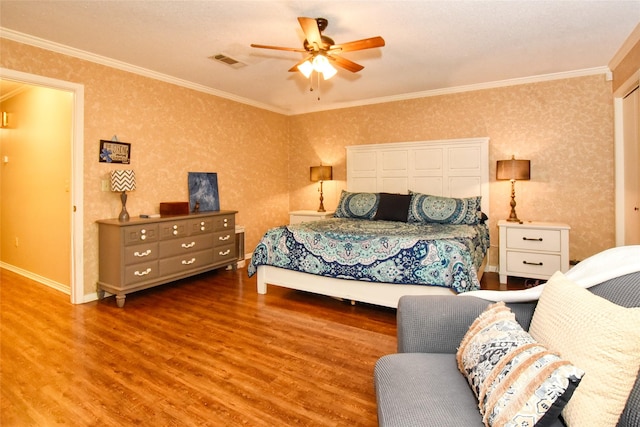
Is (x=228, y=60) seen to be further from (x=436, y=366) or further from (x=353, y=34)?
(x=436, y=366)

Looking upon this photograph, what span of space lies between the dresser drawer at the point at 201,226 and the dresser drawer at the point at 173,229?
0.21ft

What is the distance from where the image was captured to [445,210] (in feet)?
13.1

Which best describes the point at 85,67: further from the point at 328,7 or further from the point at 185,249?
the point at 328,7

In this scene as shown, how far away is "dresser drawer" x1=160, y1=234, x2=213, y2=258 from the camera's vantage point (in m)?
3.64

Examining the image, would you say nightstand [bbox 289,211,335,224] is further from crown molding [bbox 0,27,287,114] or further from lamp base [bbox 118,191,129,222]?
lamp base [bbox 118,191,129,222]

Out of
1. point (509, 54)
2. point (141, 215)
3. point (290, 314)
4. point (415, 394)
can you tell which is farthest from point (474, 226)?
point (141, 215)

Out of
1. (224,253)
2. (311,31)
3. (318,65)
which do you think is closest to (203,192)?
(224,253)

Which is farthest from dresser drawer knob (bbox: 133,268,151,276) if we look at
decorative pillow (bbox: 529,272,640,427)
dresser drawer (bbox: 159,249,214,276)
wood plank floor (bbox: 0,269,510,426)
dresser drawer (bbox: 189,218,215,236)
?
decorative pillow (bbox: 529,272,640,427)

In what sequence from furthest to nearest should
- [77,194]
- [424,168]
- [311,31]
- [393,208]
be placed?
1. [424,168]
2. [393,208]
3. [77,194]
4. [311,31]

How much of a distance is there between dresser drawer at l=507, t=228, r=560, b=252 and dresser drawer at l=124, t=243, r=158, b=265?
3772 mm

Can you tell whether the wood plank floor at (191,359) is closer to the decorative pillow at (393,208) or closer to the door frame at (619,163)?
the decorative pillow at (393,208)

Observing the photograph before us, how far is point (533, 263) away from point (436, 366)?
3.09 m

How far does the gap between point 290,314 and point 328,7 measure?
243 centimetres

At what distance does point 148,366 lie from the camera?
7.19 feet
